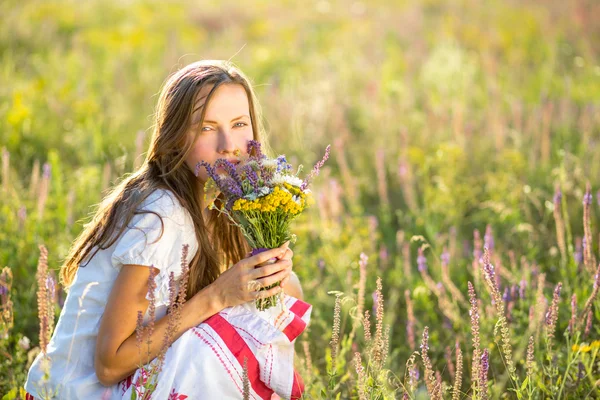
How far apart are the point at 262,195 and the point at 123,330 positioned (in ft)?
2.01

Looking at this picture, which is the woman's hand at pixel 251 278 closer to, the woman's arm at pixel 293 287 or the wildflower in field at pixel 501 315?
the woman's arm at pixel 293 287

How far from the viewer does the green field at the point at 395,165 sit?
8.77 ft

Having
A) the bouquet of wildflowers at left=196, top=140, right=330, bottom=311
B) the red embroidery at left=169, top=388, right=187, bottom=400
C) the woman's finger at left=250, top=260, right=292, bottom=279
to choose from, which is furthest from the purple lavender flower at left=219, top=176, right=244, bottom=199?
the red embroidery at left=169, top=388, right=187, bottom=400

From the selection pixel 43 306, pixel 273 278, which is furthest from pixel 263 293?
pixel 43 306

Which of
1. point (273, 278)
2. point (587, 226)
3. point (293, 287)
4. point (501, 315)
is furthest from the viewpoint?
point (293, 287)

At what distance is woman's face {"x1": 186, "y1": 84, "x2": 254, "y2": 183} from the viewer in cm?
241

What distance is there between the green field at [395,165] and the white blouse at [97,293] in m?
0.22

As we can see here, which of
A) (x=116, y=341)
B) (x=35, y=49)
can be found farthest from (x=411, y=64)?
(x=116, y=341)

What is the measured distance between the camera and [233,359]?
2158 mm

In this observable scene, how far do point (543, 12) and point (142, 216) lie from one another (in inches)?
311

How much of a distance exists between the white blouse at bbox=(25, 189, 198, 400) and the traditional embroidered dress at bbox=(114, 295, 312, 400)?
0.52 ft

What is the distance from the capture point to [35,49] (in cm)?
764

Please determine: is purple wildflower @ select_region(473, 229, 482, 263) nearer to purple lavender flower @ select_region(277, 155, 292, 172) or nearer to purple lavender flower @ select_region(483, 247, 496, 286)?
purple lavender flower @ select_region(483, 247, 496, 286)

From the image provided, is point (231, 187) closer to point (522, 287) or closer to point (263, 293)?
point (263, 293)
